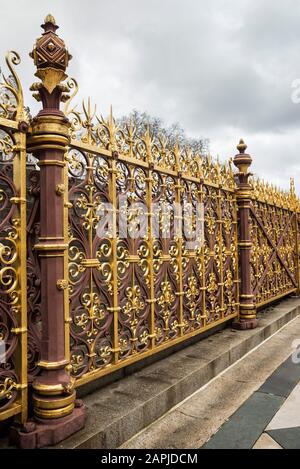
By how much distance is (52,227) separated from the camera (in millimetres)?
2236

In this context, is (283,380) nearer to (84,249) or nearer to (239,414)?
(239,414)

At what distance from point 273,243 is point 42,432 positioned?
16.7ft

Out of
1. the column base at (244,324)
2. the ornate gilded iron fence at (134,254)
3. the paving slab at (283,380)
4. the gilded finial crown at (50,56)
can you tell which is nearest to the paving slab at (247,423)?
the paving slab at (283,380)

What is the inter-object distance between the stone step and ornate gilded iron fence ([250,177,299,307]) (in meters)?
1.41

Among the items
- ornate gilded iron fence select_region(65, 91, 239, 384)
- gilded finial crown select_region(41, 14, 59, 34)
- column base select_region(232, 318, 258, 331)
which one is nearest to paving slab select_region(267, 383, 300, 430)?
ornate gilded iron fence select_region(65, 91, 239, 384)

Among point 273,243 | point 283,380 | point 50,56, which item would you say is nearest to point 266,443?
point 283,380

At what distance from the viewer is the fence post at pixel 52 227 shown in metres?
2.21

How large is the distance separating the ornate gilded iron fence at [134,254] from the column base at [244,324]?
0.48 metres

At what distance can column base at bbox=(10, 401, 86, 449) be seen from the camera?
2070mm

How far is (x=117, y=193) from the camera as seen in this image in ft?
9.75

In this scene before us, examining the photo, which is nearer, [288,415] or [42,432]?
[42,432]

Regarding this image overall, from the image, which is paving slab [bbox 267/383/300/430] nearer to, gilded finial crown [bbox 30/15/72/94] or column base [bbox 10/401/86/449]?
column base [bbox 10/401/86/449]

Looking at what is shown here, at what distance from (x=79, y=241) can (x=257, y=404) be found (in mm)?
1939

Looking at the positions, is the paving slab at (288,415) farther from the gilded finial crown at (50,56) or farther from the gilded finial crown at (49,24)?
the gilded finial crown at (49,24)
